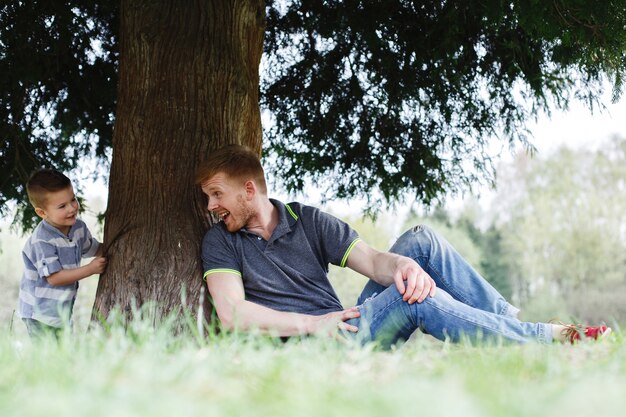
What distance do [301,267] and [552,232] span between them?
28.5 meters

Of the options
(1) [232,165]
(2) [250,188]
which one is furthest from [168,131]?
(2) [250,188]

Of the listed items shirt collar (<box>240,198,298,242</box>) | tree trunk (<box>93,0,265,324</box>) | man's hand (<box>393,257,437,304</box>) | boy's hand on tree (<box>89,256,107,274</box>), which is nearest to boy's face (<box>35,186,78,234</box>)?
tree trunk (<box>93,0,265,324</box>)

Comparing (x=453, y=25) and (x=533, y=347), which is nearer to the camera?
(x=533, y=347)

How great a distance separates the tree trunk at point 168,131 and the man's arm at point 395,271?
84 centimetres

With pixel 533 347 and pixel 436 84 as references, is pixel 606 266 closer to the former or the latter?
pixel 436 84

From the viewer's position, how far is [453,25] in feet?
16.5

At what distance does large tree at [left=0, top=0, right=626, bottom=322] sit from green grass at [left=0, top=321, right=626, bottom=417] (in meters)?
1.63

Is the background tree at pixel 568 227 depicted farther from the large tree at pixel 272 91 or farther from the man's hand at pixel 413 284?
the man's hand at pixel 413 284

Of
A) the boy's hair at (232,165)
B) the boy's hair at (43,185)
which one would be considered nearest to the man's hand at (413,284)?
the boy's hair at (232,165)

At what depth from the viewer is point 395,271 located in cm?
350

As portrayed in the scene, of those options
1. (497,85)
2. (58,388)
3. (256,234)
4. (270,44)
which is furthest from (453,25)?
(58,388)

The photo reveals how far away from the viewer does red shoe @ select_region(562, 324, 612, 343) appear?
3.19 metres

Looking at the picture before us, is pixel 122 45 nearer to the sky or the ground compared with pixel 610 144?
nearer to the ground

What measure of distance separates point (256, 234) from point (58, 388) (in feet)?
7.38
